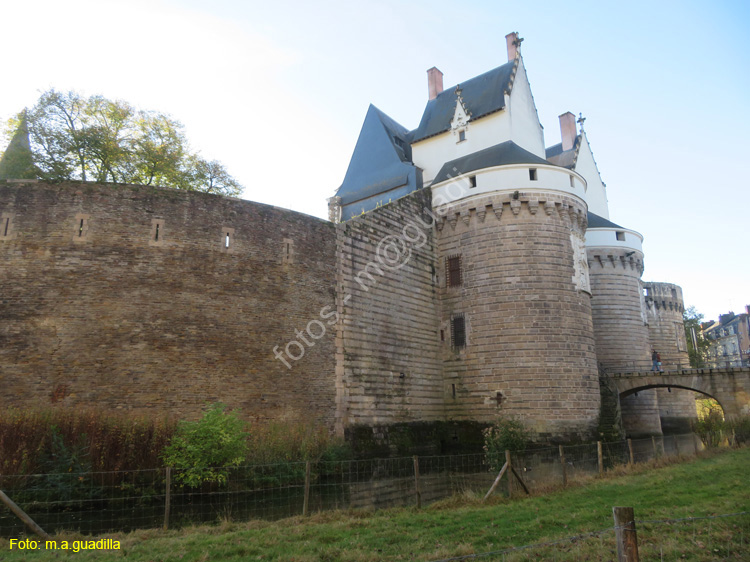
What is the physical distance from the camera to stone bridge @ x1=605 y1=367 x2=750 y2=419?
22.5m

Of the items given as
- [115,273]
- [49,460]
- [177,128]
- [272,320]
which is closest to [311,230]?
[272,320]

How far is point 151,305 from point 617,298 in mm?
23733

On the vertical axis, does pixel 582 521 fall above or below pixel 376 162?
below

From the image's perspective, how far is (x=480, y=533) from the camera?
26.2 feet

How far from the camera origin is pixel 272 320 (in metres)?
17.2

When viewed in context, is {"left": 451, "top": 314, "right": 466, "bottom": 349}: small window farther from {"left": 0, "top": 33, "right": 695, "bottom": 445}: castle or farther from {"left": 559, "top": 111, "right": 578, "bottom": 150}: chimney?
{"left": 559, "top": 111, "right": 578, "bottom": 150}: chimney

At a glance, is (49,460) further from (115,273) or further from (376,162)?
(376,162)

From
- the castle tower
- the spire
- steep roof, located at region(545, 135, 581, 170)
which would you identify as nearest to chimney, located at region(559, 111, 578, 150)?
steep roof, located at region(545, 135, 581, 170)

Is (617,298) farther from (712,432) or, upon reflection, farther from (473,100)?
(473,100)

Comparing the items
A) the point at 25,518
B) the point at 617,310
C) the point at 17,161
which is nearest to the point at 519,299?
the point at 617,310

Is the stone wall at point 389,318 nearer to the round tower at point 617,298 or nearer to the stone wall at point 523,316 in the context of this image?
the stone wall at point 523,316

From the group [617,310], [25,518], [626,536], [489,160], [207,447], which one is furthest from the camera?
[617,310]

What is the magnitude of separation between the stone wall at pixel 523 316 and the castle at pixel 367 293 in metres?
0.08

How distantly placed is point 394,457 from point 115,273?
1070 centimetres
